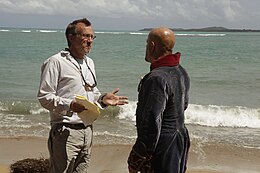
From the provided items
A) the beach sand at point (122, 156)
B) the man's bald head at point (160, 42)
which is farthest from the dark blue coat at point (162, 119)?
the beach sand at point (122, 156)

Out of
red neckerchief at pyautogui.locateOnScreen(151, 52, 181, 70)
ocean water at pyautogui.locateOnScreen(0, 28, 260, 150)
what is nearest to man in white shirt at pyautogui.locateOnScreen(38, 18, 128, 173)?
red neckerchief at pyautogui.locateOnScreen(151, 52, 181, 70)

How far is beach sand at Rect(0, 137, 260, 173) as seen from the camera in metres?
6.62

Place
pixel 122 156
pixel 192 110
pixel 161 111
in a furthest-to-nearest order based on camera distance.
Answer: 1. pixel 192 110
2. pixel 122 156
3. pixel 161 111

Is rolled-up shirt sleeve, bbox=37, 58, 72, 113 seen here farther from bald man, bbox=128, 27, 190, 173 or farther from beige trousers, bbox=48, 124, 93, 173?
bald man, bbox=128, 27, 190, 173

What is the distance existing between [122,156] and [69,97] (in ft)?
13.2

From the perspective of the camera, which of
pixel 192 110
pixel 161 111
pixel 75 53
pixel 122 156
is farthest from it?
pixel 192 110

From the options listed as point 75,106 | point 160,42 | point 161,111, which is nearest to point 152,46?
point 160,42

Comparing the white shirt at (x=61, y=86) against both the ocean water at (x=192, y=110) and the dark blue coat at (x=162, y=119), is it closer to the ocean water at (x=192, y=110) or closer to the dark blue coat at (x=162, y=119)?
the dark blue coat at (x=162, y=119)

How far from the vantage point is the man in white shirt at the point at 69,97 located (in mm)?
3293

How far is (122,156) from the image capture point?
7.25m

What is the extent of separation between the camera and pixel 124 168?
6.55 meters

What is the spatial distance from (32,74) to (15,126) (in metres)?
10.9

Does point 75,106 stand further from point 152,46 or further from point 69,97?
point 152,46

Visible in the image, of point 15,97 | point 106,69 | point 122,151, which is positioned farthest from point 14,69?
point 122,151
